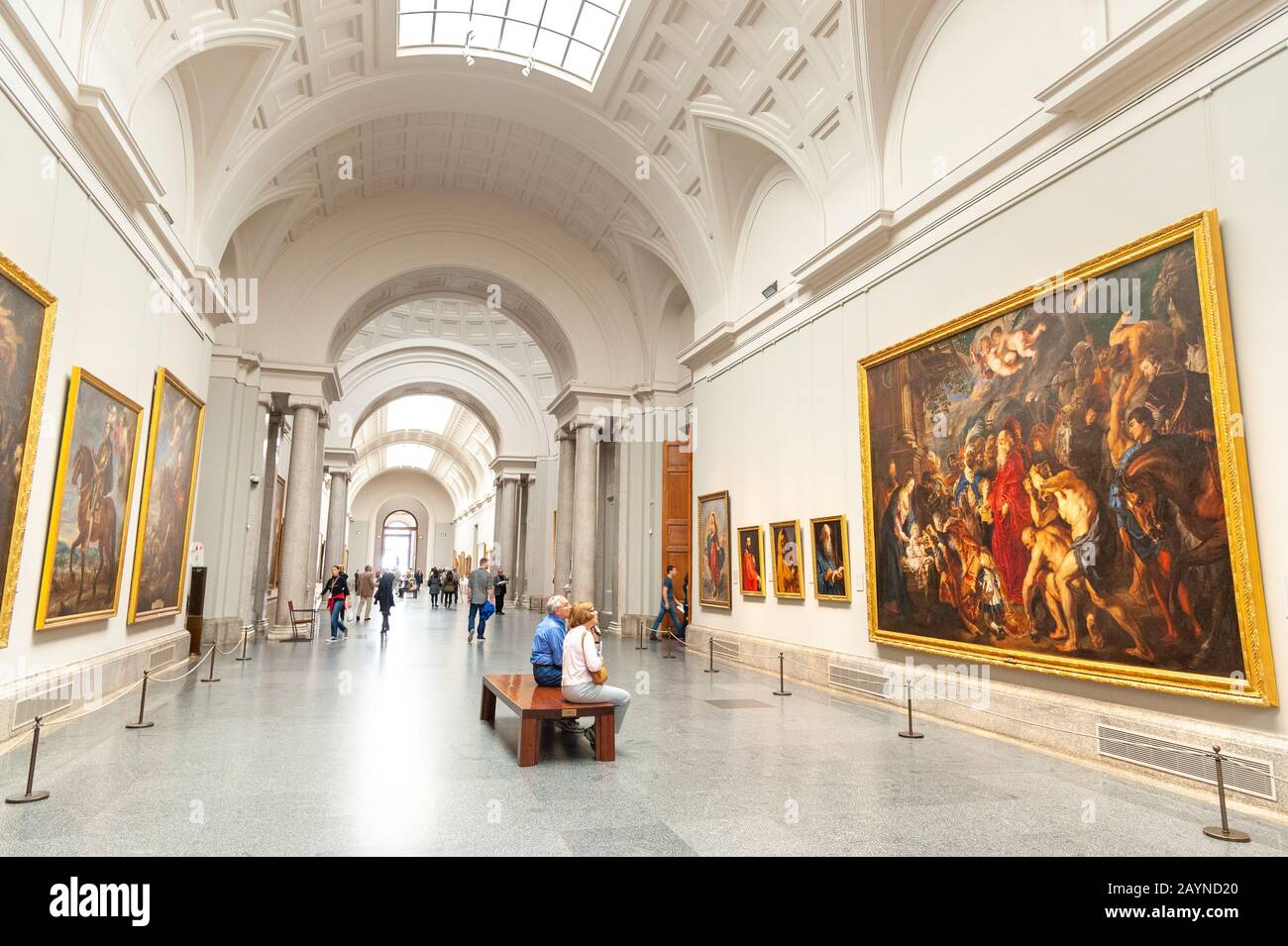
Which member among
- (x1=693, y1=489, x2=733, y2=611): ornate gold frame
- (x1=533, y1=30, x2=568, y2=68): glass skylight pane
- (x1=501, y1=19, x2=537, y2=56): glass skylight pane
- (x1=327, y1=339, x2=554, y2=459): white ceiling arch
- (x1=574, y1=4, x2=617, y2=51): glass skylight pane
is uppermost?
(x1=501, y1=19, x2=537, y2=56): glass skylight pane

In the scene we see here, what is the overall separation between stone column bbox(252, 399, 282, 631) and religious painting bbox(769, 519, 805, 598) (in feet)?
41.1

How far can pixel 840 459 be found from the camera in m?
11.3

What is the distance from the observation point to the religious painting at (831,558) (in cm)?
1103

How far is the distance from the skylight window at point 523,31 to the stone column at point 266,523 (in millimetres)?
9079

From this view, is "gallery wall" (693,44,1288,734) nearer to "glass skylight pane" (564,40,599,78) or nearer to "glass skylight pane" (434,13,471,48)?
"glass skylight pane" (564,40,599,78)

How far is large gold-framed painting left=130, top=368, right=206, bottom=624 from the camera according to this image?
35.2 feet

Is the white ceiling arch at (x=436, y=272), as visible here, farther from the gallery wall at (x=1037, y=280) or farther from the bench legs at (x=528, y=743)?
the bench legs at (x=528, y=743)

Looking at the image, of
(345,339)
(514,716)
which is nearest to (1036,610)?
(514,716)

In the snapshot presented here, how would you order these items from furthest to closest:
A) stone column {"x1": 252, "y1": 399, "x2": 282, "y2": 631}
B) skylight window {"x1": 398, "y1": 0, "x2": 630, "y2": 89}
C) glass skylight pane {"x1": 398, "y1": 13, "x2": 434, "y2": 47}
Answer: stone column {"x1": 252, "y1": 399, "x2": 282, "y2": 631} → glass skylight pane {"x1": 398, "y1": 13, "x2": 434, "y2": 47} → skylight window {"x1": 398, "y1": 0, "x2": 630, "y2": 89}

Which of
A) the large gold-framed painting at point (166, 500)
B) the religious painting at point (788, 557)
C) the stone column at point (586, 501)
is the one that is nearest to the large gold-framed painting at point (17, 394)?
the large gold-framed painting at point (166, 500)

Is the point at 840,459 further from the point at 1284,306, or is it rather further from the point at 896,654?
the point at 1284,306

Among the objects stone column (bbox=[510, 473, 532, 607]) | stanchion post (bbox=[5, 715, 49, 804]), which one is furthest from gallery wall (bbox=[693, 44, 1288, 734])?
stone column (bbox=[510, 473, 532, 607])

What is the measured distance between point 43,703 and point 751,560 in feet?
32.9

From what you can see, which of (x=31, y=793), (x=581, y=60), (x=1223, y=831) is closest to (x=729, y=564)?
(x=1223, y=831)
